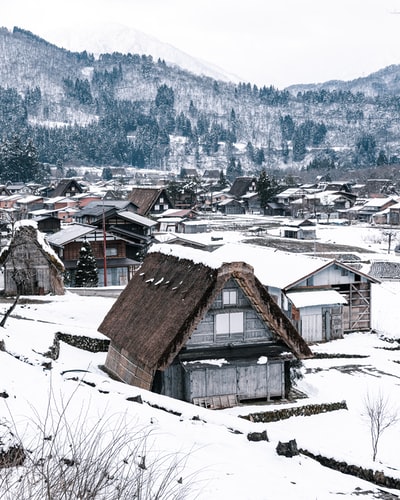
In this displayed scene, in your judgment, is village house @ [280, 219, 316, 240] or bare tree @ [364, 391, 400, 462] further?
village house @ [280, 219, 316, 240]

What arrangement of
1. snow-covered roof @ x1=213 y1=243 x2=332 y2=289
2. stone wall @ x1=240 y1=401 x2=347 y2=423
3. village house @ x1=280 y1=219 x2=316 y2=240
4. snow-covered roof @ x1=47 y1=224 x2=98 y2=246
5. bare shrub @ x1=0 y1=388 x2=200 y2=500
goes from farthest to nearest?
village house @ x1=280 y1=219 x2=316 y2=240 < snow-covered roof @ x1=47 y1=224 x2=98 y2=246 < snow-covered roof @ x1=213 y1=243 x2=332 y2=289 < stone wall @ x1=240 y1=401 x2=347 y2=423 < bare shrub @ x1=0 y1=388 x2=200 y2=500

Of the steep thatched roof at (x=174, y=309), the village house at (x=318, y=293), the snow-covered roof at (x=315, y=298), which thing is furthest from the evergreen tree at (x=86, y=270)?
the steep thatched roof at (x=174, y=309)

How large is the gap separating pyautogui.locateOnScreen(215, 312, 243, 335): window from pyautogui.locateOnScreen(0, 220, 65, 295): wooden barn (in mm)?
16393

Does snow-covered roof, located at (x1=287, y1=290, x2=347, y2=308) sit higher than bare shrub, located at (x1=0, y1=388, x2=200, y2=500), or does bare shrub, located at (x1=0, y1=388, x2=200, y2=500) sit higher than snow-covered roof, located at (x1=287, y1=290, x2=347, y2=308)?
bare shrub, located at (x1=0, y1=388, x2=200, y2=500)

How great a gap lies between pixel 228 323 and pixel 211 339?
2.16 feet

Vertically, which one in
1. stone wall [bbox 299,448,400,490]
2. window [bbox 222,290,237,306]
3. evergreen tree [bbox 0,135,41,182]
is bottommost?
stone wall [bbox 299,448,400,490]

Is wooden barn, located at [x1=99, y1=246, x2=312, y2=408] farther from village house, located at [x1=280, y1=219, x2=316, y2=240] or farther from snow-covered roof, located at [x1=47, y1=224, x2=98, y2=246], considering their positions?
village house, located at [x1=280, y1=219, x2=316, y2=240]

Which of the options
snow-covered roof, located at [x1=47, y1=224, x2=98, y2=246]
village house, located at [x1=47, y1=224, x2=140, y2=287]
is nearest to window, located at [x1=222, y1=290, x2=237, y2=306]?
village house, located at [x1=47, y1=224, x2=140, y2=287]

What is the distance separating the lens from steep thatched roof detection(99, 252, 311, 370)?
16.1 metres

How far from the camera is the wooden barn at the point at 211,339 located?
Answer: 16.2 m

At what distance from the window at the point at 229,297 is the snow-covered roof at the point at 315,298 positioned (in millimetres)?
8789

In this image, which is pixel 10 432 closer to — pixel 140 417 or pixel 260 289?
pixel 140 417

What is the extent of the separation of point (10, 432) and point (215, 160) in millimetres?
194116

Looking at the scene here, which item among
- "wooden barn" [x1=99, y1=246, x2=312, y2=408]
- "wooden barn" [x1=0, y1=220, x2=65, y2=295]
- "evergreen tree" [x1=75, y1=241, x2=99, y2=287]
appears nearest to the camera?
"wooden barn" [x1=99, y1=246, x2=312, y2=408]
